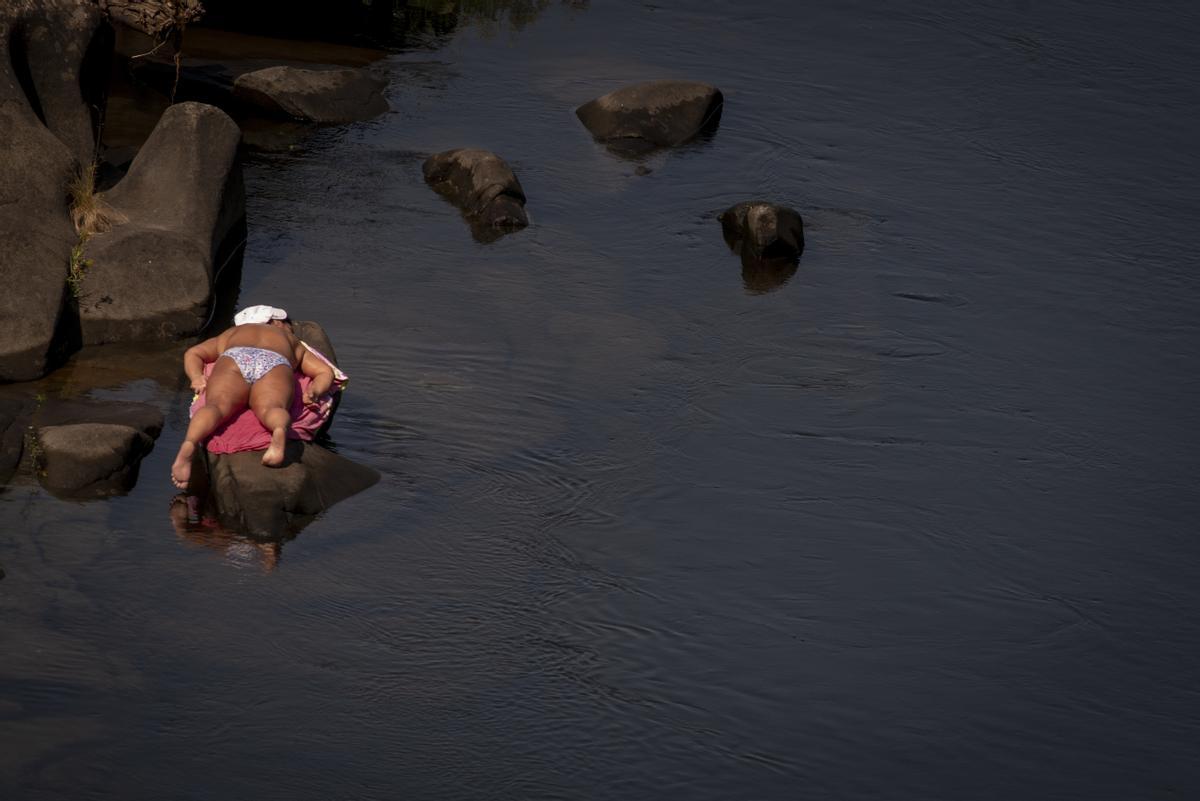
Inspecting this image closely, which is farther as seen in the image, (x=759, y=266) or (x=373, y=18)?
(x=373, y=18)

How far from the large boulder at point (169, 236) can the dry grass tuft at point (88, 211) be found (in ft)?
0.28

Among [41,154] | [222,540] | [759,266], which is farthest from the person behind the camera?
[759,266]

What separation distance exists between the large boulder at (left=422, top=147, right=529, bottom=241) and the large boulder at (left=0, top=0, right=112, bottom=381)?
11.0 ft

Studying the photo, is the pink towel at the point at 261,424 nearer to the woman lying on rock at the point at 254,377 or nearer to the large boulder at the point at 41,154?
the woman lying on rock at the point at 254,377

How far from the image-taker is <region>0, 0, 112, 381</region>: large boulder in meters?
10.7

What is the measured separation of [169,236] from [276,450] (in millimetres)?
3193

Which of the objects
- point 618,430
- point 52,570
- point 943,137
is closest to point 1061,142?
point 943,137


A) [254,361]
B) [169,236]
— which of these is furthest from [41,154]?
[254,361]

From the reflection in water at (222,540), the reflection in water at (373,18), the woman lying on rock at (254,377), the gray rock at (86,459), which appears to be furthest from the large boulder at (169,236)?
the reflection in water at (373,18)

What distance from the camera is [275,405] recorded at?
367 inches

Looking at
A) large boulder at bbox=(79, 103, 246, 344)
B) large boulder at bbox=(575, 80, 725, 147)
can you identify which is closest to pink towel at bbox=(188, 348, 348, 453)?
large boulder at bbox=(79, 103, 246, 344)

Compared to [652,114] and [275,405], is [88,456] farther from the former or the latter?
[652,114]

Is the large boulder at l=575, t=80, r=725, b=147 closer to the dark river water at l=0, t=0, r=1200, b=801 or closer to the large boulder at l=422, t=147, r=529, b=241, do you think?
the dark river water at l=0, t=0, r=1200, b=801

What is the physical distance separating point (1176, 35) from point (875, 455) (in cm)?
1282
